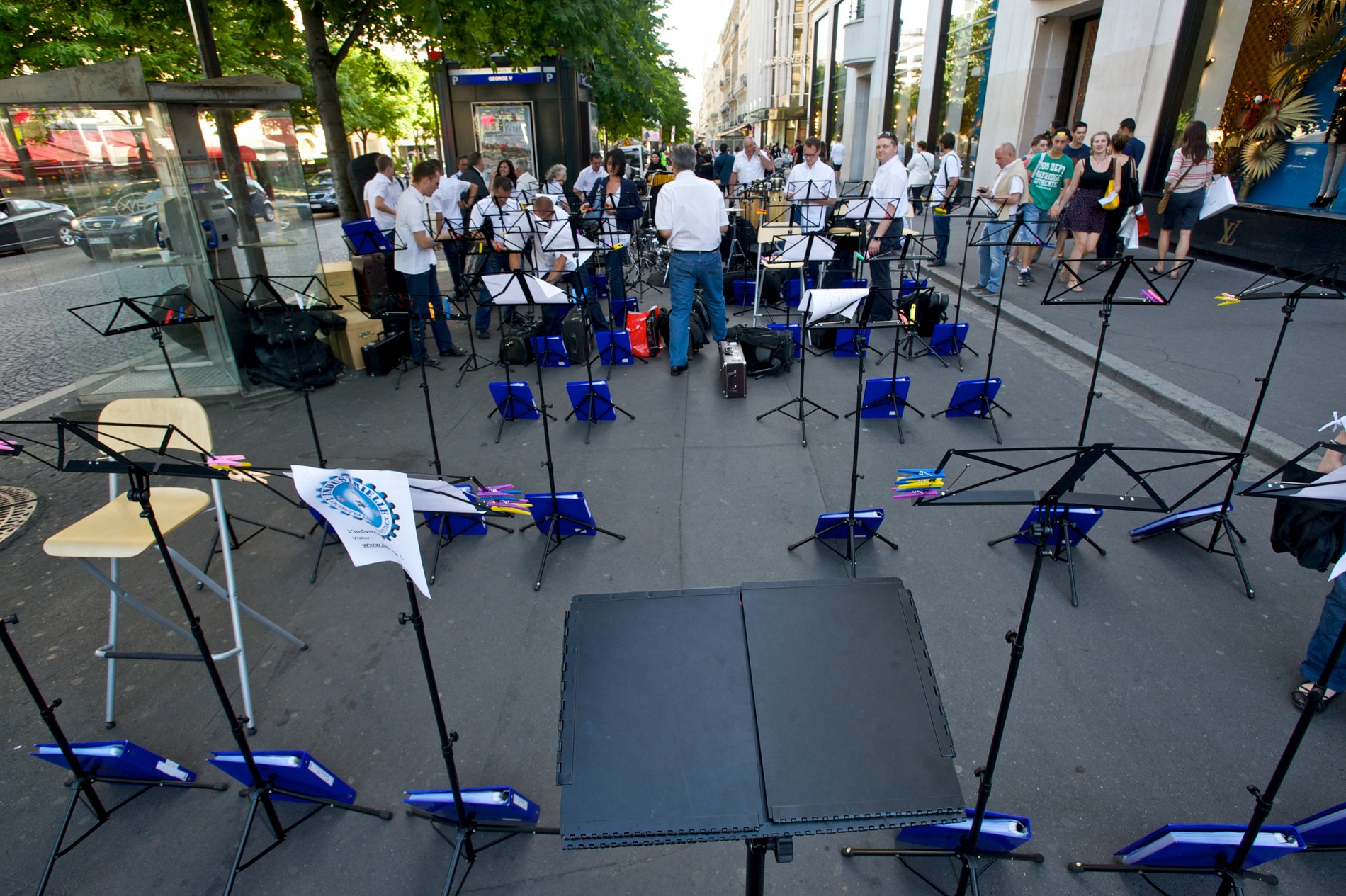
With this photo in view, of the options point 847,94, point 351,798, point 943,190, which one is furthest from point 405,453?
point 847,94

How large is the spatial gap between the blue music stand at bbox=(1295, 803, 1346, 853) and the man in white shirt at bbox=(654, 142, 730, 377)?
6121mm

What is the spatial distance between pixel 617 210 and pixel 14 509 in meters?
7.39

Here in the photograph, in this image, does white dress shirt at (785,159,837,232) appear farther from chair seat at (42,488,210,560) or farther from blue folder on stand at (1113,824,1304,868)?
blue folder on stand at (1113,824,1304,868)

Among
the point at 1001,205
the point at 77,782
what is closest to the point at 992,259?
the point at 1001,205

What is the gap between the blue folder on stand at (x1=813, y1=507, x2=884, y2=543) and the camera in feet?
14.5

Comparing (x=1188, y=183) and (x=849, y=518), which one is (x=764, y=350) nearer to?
(x=849, y=518)

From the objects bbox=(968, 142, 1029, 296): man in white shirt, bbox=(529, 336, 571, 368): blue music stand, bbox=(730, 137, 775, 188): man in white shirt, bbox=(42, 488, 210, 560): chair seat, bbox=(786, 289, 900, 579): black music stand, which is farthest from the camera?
bbox=(730, 137, 775, 188): man in white shirt

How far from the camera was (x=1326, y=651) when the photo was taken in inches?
128

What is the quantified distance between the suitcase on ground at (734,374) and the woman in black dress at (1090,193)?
18.6 feet

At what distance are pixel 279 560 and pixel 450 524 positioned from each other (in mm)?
1159

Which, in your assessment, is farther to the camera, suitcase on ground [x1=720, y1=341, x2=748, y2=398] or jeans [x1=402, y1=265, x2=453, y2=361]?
jeans [x1=402, y1=265, x2=453, y2=361]

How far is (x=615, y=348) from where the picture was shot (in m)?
8.26

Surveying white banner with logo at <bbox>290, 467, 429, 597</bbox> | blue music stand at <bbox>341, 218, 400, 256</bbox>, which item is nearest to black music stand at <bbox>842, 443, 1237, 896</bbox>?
white banner with logo at <bbox>290, 467, 429, 597</bbox>

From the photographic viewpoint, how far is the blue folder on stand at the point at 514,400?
6.49 meters
